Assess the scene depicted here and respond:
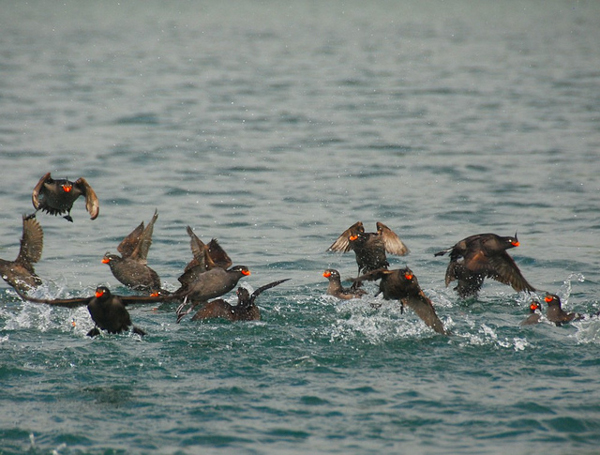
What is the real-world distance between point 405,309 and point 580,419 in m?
3.25

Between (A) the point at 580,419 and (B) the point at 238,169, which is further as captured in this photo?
(B) the point at 238,169

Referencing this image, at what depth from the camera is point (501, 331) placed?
368 inches

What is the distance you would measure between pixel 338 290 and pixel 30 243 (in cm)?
385

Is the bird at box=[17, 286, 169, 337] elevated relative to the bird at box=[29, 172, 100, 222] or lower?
lower

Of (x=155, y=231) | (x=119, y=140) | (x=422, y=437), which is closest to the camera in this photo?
(x=422, y=437)

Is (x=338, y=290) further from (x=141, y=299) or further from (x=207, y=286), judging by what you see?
(x=141, y=299)

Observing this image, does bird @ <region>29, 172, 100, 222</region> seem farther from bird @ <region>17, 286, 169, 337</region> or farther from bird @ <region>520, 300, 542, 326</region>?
bird @ <region>520, 300, 542, 326</region>

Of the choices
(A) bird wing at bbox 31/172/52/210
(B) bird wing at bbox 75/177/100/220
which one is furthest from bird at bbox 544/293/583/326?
(A) bird wing at bbox 31/172/52/210

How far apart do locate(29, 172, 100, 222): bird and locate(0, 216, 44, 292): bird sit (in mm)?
435

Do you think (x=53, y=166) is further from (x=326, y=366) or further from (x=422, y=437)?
(x=422, y=437)

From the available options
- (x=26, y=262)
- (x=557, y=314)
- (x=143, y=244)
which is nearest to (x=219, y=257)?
(x=143, y=244)

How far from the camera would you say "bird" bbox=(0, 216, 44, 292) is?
429 inches

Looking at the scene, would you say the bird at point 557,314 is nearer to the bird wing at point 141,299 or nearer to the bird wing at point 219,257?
the bird wing at point 219,257

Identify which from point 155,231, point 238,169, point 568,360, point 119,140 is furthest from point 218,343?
point 119,140
